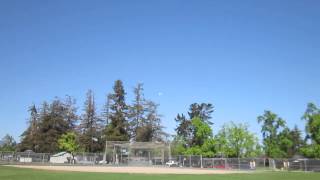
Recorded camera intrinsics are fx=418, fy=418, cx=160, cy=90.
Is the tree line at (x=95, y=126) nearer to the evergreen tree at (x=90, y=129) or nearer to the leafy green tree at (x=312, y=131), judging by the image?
the evergreen tree at (x=90, y=129)

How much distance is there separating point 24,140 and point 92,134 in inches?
972

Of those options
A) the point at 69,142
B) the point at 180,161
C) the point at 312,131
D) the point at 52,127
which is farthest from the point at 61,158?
the point at 312,131

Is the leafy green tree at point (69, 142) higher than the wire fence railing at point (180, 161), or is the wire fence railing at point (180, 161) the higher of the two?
the leafy green tree at point (69, 142)

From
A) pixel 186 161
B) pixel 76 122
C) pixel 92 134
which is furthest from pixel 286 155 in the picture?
pixel 76 122

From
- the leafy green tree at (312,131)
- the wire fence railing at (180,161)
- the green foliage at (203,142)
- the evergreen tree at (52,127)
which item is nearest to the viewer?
the wire fence railing at (180,161)

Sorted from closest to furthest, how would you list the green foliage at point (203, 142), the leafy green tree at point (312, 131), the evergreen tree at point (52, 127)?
the leafy green tree at point (312, 131), the green foliage at point (203, 142), the evergreen tree at point (52, 127)

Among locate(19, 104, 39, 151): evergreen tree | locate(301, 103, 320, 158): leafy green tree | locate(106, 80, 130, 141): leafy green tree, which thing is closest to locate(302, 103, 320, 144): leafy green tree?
locate(301, 103, 320, 158): leafy green tree

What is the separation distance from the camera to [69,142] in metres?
98.8

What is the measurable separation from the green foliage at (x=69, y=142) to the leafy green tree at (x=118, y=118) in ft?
25.5

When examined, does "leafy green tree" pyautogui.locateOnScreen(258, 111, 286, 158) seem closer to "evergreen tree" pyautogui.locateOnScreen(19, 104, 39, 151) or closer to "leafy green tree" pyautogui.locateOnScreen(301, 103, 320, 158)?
"leafy green tree" pyautogui.locateOnScreen(301, 103, 320, 158)

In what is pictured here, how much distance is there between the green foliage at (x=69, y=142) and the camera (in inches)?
3856

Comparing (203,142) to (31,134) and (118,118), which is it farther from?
(31,134)

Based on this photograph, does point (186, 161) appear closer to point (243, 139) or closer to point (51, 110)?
point (243, 139)

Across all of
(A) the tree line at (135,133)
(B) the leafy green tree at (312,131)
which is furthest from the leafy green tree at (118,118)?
(B) the leafy green tree at (312,131)
